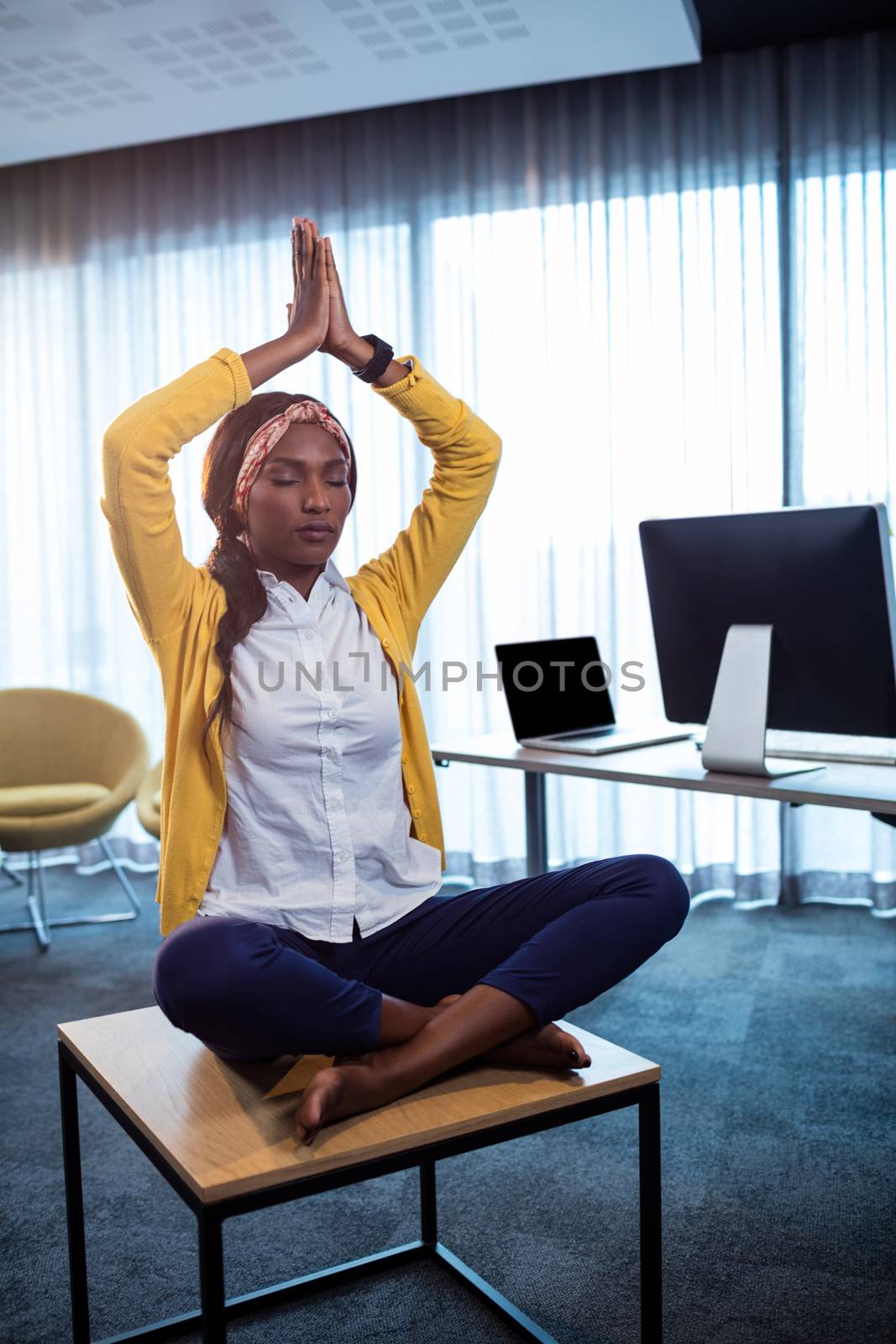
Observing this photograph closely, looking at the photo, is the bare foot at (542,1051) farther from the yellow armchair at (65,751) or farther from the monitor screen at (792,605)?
the yellow armchair at (65,751)

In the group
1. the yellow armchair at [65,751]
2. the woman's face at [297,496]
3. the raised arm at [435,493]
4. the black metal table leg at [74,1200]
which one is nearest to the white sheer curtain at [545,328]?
the yellow armchair at [65,751]

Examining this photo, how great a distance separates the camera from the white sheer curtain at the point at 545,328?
155 inches

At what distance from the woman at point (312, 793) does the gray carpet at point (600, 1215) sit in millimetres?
596

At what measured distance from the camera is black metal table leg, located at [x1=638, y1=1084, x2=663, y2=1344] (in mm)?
1409

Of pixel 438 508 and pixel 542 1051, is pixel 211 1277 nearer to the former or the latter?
pixel 542 1051

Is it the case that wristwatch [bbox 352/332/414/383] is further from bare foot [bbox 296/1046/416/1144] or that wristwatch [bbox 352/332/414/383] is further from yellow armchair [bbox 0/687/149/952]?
yellow armchair [bbox 0/687/149/952]

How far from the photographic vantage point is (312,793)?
1.59 meters

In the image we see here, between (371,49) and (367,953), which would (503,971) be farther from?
(371,49)

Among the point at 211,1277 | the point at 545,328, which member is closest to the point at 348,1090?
the point at 211,1277

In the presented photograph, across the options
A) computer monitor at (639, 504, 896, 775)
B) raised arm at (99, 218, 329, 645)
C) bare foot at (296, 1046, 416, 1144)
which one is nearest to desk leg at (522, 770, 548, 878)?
computer monitor at (639, 504, 896, 775)

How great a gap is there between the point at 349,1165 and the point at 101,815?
2.77 meters

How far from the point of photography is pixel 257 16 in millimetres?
3281

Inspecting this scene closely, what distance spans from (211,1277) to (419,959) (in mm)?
493

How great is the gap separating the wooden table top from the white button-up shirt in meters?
0.19
